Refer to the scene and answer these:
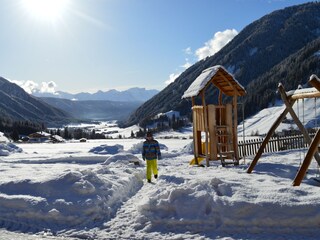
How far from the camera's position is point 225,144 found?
16391mm

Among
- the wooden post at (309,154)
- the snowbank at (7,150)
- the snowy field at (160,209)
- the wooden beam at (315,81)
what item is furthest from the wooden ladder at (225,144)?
the snowbank at (7,150)

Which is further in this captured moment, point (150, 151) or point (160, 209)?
point (150, 151)

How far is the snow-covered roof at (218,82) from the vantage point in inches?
613

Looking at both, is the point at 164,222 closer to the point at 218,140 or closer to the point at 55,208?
the point at 55,208

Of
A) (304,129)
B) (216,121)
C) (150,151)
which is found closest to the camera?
(304,129)

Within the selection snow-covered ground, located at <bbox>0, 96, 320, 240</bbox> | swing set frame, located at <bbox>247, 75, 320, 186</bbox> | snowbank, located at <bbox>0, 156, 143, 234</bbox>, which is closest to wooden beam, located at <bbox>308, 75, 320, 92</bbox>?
swing set frame, located at <bbox>247, 75, 320, 186</bbox>

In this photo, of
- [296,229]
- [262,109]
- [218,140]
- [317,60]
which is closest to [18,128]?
[262,109]

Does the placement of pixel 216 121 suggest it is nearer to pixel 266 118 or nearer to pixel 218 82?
pixel 218 82

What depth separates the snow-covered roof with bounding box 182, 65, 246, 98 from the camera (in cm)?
1558

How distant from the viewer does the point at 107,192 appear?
10773 mm

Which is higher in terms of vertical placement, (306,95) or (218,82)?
(218,82)

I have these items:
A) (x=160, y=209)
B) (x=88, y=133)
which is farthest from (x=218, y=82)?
(x=88, y=133)

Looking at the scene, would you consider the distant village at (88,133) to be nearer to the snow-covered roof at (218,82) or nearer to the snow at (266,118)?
the snow at (266,118)

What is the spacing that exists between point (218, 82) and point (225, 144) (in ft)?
10.2
